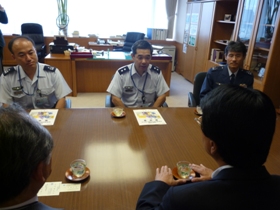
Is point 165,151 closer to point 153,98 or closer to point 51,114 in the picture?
point 51,114

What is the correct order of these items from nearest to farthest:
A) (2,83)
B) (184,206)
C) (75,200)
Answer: (184,206) < (75,200) < (2,83)

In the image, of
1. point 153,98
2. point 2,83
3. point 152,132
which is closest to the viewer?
point 152,132

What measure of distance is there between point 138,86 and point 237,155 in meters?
1.70

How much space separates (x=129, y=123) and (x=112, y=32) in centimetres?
505

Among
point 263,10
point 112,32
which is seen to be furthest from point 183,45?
point 263,10

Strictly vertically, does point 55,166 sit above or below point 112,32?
below

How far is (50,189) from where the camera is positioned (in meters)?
0.98

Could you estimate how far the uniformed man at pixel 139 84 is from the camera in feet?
7.37

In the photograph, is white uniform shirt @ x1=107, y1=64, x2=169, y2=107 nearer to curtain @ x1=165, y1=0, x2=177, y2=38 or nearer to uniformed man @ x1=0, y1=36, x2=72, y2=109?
uniformed man @ x1=0, y1=36, x2=72, y2=109

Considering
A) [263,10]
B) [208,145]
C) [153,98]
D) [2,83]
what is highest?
[263,10]

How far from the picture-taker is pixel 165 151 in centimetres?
129

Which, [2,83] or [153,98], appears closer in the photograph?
[2,83]

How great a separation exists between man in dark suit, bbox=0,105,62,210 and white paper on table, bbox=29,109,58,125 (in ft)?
3.17

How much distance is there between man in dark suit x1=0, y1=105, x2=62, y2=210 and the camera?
551 mm
